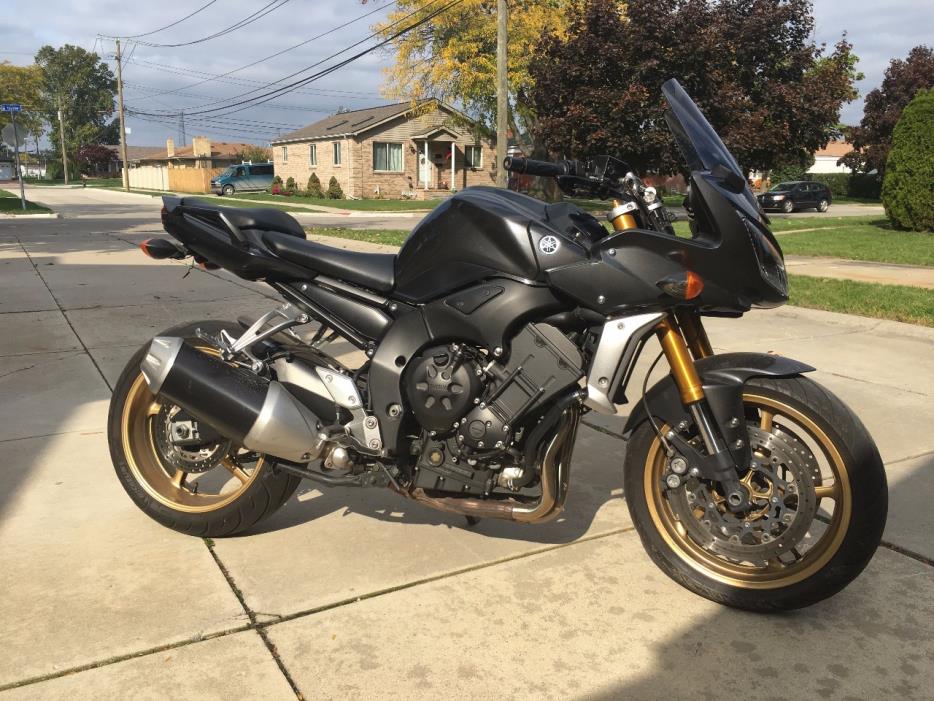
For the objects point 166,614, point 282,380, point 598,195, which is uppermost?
point 598,195

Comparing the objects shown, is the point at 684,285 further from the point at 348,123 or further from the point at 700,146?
the point at 348,123

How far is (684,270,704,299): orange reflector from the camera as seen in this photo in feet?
8.23

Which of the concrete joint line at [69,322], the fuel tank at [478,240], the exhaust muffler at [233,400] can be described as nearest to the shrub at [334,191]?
the concrete joint line at [69,322]

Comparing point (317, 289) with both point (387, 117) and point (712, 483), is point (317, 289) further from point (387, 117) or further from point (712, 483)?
point (387, 117)

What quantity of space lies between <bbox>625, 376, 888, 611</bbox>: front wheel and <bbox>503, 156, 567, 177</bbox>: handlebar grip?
933mm

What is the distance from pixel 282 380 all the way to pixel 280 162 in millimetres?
48963

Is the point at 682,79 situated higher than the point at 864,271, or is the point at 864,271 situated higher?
the point at 682,79

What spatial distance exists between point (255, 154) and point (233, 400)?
80.0 m

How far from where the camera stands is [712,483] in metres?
2.80

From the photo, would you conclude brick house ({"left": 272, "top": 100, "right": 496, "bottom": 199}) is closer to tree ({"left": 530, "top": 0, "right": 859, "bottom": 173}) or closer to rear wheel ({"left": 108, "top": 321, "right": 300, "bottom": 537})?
tree ({"left": 530, "top": 0, "right": 859, "bottom": 173})

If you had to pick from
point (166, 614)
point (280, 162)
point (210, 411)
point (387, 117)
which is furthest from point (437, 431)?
point (280, 162)

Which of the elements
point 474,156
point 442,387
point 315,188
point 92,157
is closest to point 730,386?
point 442,387

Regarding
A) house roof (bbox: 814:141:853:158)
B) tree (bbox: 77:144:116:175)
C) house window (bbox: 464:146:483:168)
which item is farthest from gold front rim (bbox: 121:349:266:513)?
tree (bbox: 77:144:116:175)

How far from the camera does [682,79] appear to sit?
68.0ft
